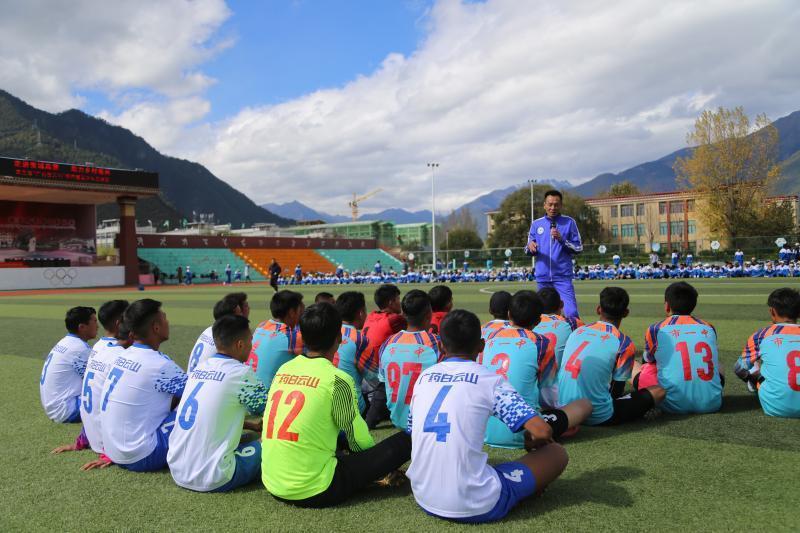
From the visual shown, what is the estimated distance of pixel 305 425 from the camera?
3145mm

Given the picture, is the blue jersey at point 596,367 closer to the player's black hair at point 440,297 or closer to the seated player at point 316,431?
the player's black hair at point 440,297

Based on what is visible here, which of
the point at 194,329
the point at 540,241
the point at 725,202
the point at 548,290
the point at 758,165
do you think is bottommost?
the point at 194,329

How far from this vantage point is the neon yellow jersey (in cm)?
316

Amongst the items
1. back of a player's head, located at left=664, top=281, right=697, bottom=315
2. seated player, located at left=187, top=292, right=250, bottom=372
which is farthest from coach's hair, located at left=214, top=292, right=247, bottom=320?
back of a player's head, located at left=664, top=281, right=697, bottom=315

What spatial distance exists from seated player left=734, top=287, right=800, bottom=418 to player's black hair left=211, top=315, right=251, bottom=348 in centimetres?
415

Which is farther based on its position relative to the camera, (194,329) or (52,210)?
(52,210)

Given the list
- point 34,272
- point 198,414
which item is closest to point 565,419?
point 198,414

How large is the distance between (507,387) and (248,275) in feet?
158

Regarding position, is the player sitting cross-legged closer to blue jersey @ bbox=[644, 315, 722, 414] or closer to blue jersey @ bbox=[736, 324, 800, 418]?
blue jersey @ bbox=[644, 315, 722, 414]

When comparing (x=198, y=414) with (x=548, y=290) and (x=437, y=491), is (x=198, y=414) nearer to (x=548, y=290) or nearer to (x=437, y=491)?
(x=437, y=491)

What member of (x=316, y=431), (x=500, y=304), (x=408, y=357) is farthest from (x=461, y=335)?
(x=500, y=304)

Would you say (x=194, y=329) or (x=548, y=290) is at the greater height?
(x=548, y=290)

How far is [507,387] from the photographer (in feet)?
10.0

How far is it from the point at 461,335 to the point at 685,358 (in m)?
2.69
